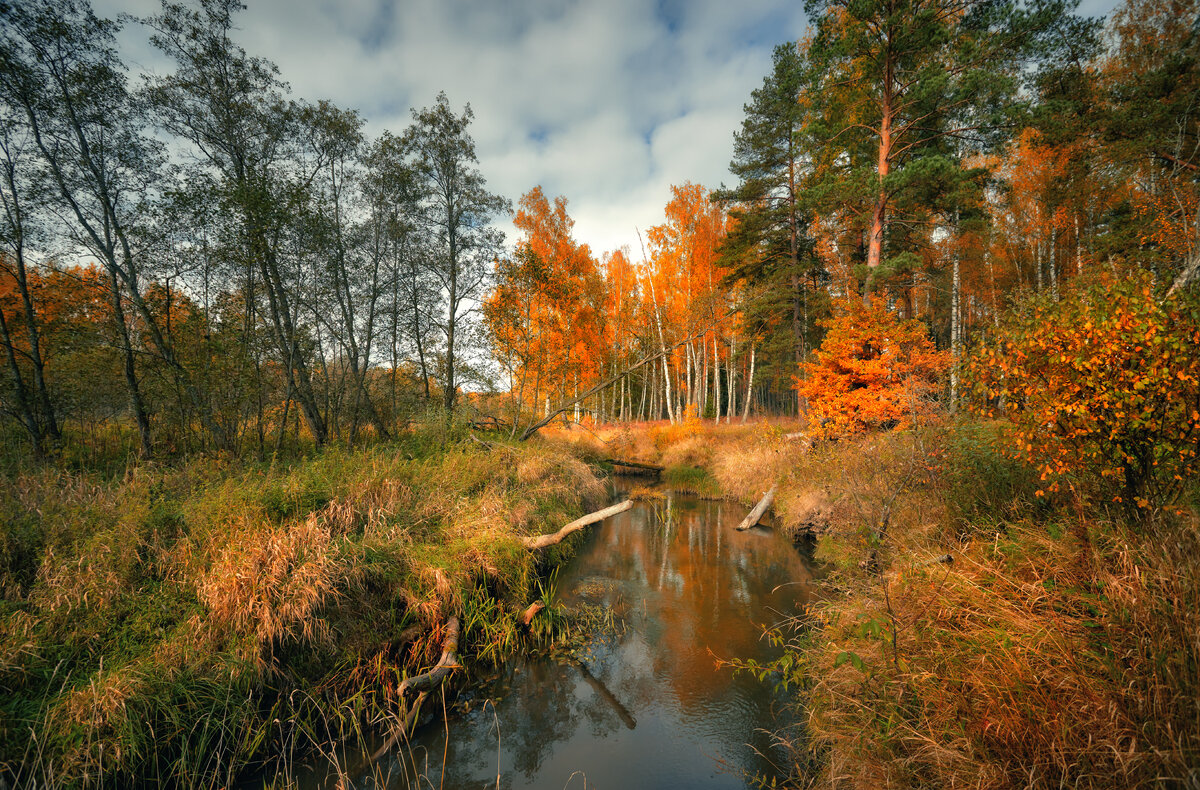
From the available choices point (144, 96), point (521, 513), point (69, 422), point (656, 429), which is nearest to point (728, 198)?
point (656, 429)

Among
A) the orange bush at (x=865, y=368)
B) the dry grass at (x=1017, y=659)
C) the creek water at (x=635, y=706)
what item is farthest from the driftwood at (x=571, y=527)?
the orange bush at (x=865, y=368)

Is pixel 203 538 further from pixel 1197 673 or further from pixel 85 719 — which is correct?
pixel 1197 673

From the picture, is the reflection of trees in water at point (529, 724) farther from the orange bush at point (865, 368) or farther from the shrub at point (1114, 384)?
the orange bush at point (865, 368)

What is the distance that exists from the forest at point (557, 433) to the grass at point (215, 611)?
0.04m

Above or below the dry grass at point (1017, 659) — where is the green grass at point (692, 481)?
below

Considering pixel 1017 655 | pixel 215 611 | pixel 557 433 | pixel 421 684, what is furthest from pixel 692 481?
pixel 215 611

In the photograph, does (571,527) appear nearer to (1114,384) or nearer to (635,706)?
(635,706)

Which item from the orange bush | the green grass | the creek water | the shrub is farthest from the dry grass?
the green grass

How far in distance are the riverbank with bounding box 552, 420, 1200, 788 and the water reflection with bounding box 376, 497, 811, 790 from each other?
824mm

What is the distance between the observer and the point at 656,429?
68.2ft

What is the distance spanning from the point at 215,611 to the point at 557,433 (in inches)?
641

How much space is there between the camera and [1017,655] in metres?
2.72

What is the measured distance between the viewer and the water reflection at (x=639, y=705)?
13.4ft

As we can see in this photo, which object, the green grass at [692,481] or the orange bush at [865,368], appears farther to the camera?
the green grass at [692,481]
